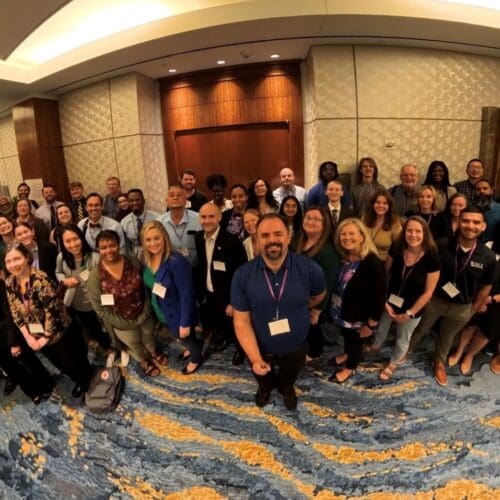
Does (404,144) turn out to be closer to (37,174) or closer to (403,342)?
(403,342)

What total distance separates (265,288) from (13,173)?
28.7ft

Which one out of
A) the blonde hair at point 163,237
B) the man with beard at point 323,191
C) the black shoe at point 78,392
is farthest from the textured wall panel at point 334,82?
the black shoe at point 78,392

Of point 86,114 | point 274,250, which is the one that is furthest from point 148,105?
point 274,250

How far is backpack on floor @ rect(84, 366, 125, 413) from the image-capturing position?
236cm

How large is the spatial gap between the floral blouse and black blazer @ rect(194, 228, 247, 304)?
117 centimetres

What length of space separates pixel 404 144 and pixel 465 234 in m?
3.27

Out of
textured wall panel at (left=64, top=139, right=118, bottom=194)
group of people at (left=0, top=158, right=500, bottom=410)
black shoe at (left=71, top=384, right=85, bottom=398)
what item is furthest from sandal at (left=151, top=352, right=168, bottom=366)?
textured wall panel at (left=64, top=139, right=118, bottom=194)

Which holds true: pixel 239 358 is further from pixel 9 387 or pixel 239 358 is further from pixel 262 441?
pixel 9 387

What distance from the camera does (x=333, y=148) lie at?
4.70m

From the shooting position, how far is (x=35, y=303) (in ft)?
7.03

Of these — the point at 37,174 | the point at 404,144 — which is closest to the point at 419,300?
the point at 404,144

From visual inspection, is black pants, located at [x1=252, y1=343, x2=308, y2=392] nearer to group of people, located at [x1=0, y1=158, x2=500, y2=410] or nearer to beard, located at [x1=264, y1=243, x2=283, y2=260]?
group of people, located at [x1=0, y1=158, x2=500, y2=410]

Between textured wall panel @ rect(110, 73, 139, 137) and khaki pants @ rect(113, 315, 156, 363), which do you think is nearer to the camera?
khaki pants @ rect(113, 315, 156, 363)

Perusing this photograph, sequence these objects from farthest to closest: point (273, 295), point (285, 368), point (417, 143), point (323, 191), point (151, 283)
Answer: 1. point (417, 143)
2. point (323, 191)
3. point (151, 283)
4. point (285, 368)
5. point (273, 295)
